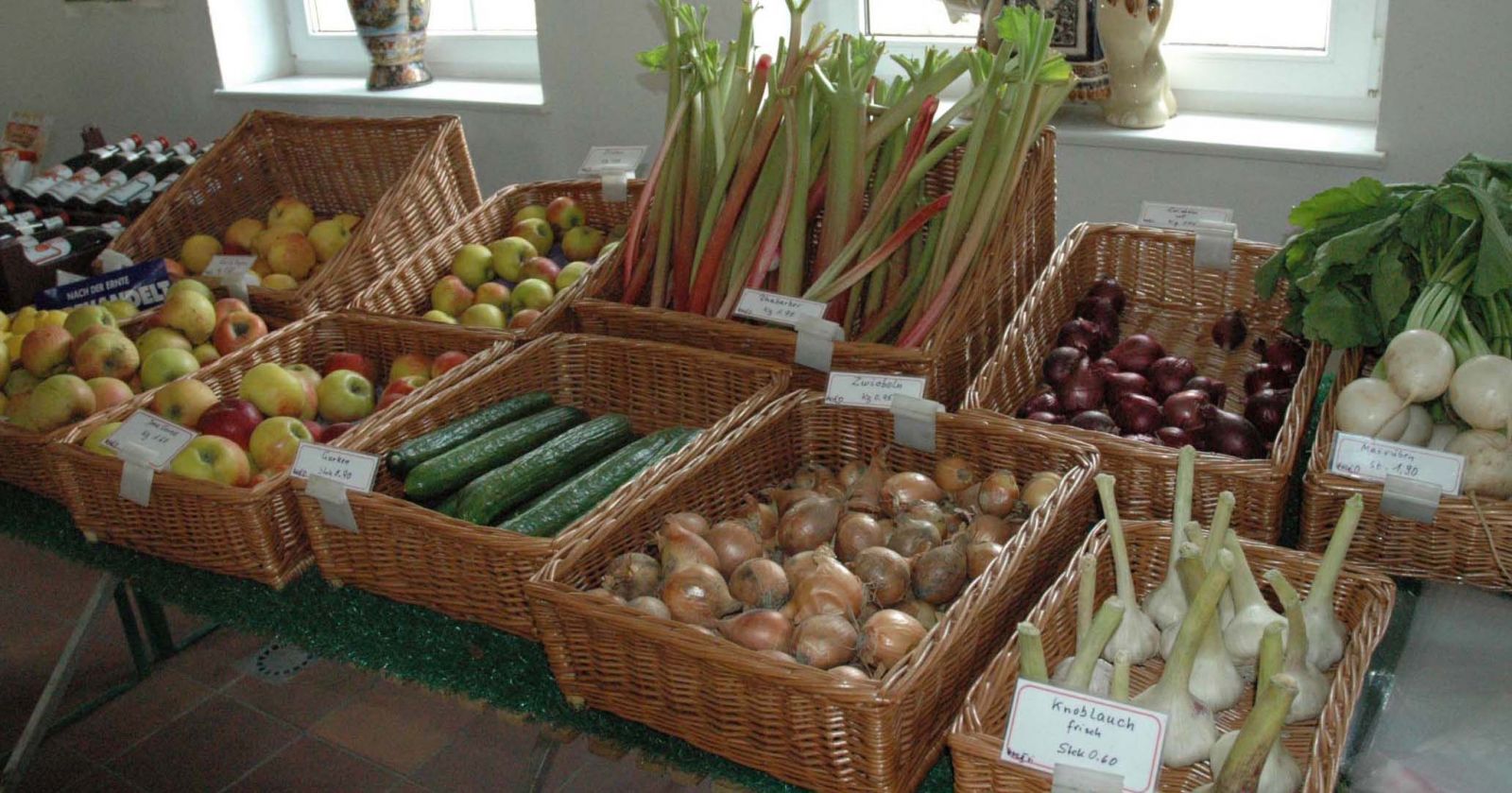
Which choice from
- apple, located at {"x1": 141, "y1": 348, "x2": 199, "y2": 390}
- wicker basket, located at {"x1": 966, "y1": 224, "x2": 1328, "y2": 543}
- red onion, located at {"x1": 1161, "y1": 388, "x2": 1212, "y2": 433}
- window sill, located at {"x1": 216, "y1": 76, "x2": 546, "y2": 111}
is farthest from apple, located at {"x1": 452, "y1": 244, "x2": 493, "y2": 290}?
red onion, located at {"x1": 1161, "y1": 388, "x2": 1212, "y2": 433}

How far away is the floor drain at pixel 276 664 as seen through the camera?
2641mm

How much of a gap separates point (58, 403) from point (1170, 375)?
154 centimetres

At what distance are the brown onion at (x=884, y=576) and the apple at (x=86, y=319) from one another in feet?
4.58

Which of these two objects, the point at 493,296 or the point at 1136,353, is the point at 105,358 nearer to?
the point at 493,296

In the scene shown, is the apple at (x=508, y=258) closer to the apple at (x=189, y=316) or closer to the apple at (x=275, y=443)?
the apple at (x=189, y=316)

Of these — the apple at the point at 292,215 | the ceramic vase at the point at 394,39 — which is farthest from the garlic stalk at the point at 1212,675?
the ceramic vase at the point at 394,39

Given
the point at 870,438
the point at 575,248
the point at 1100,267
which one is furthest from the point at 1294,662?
the point at 575,248

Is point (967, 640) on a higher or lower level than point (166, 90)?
lower

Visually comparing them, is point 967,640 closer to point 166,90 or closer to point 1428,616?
point 1428,616

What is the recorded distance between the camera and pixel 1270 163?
2229mm

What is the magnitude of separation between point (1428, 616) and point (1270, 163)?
1231 mm

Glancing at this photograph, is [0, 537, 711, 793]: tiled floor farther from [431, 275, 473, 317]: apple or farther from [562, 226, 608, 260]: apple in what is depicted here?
[562, 226, 608, 260]: apple

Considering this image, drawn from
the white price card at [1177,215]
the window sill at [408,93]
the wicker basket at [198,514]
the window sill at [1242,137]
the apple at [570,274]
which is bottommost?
the wicker basket at [198,514]

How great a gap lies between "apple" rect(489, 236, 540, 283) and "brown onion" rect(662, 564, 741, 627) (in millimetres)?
1185
